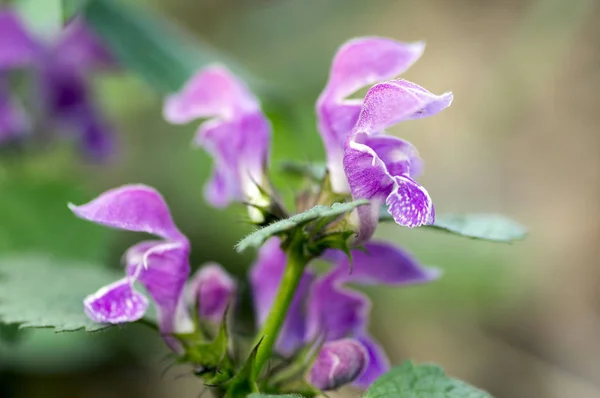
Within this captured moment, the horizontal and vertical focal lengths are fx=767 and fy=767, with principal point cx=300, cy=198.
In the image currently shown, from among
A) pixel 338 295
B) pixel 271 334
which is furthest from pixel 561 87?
pixel 271 334

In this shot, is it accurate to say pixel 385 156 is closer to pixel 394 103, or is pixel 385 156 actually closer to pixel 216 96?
pixel 394 103

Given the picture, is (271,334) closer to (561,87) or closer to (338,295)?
(338,295)

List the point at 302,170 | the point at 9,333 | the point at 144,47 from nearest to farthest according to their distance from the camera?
the point at 302,170
the point at 9,333
the point at 144,47

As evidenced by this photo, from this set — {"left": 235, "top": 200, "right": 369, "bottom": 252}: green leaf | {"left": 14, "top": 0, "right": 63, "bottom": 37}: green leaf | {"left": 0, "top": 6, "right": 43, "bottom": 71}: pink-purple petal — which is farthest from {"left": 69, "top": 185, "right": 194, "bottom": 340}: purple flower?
{"left": 0, "top": 6, "right": 43, "bottom": 71}: pink-purple petal

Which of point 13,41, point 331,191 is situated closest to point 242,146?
point 331,191

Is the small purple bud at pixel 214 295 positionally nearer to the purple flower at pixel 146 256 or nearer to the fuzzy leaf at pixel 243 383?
the purple flower at pixel 146 256

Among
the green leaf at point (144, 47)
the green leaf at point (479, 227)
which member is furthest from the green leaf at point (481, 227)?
the green leaf at point (144, 47)
